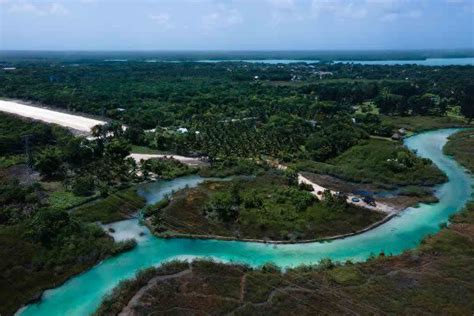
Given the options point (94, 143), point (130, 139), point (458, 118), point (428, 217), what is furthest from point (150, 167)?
point (458, 118)

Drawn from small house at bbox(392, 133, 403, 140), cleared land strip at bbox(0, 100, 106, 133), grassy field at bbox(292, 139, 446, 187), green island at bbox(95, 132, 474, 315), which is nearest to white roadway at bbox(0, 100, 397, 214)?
cleared land strip at bbox(0, 100, 106, 133)

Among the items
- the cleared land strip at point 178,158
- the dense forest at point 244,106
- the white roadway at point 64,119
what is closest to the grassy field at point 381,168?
the dense forest at point 244,106

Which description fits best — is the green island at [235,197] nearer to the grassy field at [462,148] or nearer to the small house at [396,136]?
the grassy field at [462,148]

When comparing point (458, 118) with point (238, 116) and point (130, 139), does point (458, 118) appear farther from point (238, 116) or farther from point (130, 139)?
point (130, 139)

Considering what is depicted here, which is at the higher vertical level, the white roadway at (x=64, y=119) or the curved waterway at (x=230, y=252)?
the white roadway at (x=64, y=119)

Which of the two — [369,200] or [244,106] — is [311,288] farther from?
[244,106]

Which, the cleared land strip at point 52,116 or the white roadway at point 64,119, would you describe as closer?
the white roadway at point 64,119
